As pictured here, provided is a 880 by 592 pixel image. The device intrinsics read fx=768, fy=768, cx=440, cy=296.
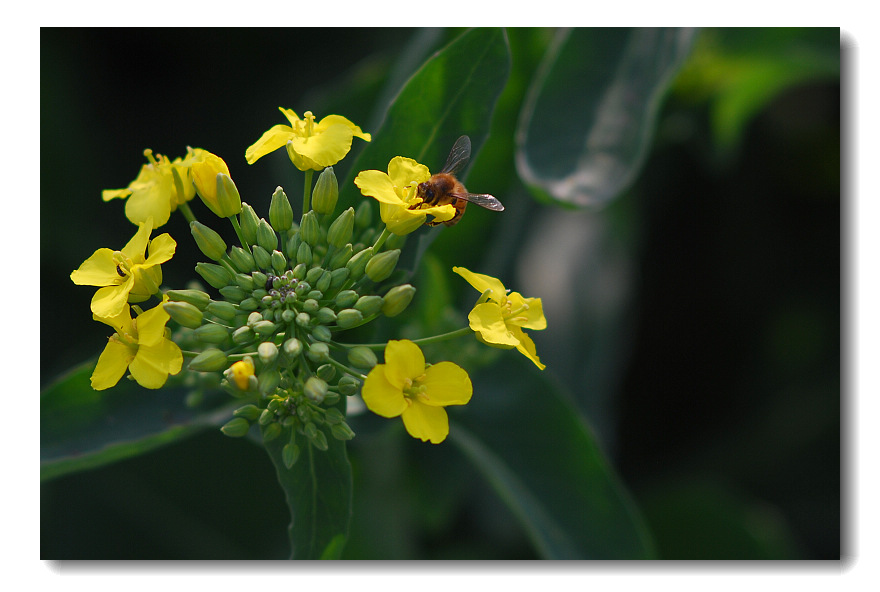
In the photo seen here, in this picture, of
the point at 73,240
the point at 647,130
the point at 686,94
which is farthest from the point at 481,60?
the point at 73,240

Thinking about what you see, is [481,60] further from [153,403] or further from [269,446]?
[153,403]

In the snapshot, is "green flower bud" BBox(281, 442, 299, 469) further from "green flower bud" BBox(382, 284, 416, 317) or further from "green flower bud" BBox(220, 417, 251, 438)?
"green flower bud" BBox(382, 284, 416, 317)

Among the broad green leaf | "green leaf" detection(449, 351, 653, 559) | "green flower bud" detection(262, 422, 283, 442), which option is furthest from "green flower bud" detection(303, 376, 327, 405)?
the broad green leaf

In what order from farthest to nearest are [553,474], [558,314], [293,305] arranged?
[558,314], [553,474], [293,305]

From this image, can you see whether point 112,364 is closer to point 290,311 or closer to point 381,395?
point 290,311

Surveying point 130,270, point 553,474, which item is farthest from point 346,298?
point 553,474

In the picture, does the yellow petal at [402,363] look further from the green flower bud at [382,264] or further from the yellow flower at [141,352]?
the yellow flower at [141,352]
